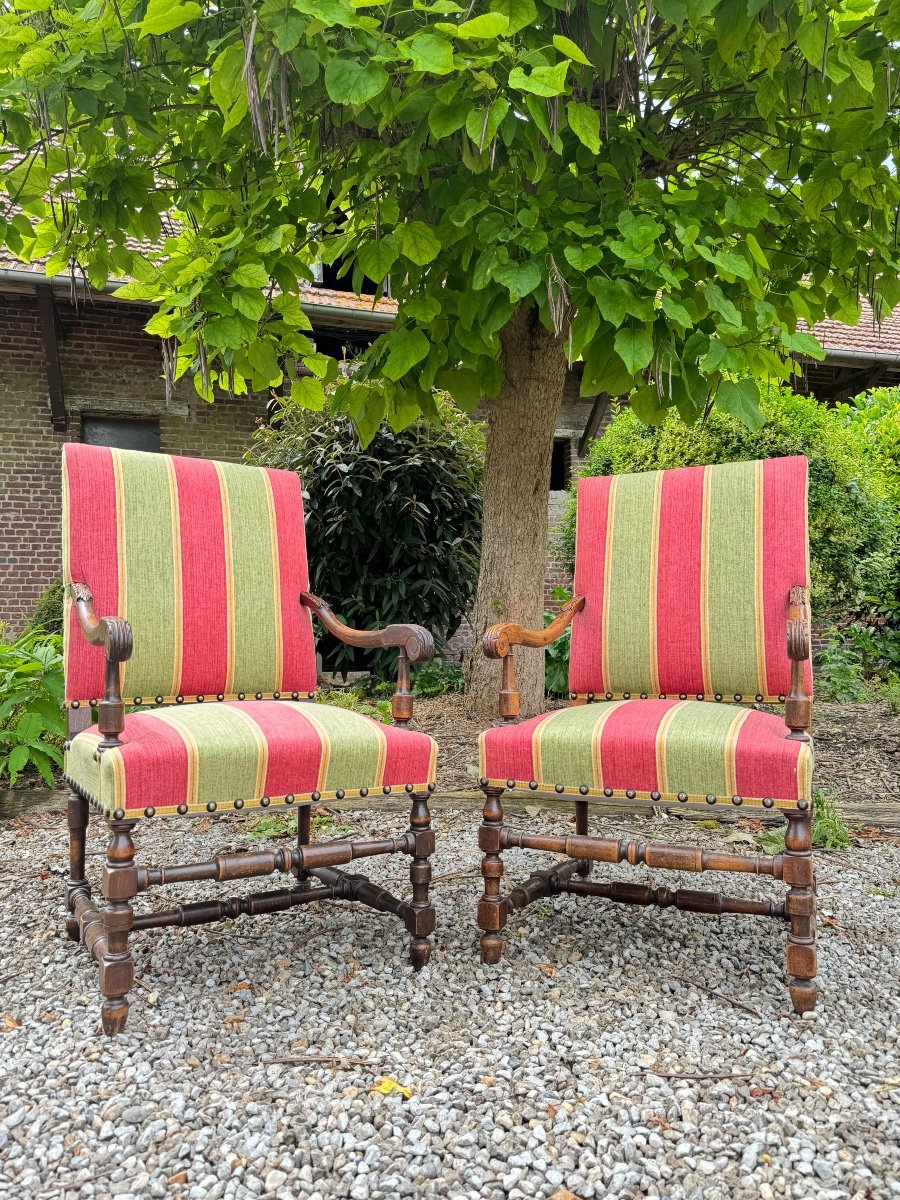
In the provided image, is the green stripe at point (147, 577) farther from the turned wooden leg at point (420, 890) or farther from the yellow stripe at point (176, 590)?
the turned wooden leg at point (420, 890)

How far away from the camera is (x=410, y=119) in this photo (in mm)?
2428

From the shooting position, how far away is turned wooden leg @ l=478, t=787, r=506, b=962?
2.27 metres

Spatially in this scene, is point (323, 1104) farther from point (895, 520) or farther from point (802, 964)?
point (895, 520)

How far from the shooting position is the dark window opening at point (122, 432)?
333 inches

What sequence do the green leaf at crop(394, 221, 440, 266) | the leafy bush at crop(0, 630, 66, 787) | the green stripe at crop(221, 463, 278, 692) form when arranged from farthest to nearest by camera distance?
the leafy bush at crop(0, 630, 66, 787) → the green leaf at crop(394, 221, 440, 266) → the green stripe at crop(221, 463, 278, 692)

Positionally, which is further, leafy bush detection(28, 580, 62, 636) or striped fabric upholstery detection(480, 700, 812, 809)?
leafy bush detection(28, 580, 62, 636)

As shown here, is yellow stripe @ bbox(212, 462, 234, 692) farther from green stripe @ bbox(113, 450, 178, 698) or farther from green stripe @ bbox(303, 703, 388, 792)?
green stripe @ bbox(303, 703, 388, 792)

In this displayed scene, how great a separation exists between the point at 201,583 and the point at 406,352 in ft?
3.27

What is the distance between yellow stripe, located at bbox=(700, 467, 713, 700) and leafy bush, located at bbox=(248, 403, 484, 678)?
3.72m

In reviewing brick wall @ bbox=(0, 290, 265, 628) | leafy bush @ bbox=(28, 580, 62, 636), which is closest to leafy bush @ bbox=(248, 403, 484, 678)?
leafy bush @ bbox=(28, 580, 62, 636)

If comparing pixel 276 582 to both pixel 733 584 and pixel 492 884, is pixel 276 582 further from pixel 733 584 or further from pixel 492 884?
pixel 733 584

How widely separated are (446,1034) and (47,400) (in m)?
7.72

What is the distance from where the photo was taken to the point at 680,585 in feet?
8.68

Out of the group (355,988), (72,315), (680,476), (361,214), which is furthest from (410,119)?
(72,315)
